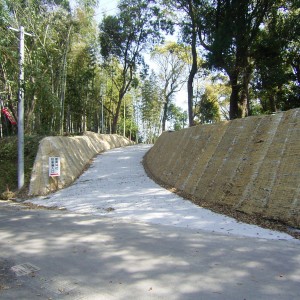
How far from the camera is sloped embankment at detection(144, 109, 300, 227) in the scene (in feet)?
22.4

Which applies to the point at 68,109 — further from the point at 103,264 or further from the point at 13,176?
the point at 103,264

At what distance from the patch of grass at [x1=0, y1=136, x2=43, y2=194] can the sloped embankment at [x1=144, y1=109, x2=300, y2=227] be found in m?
6.17

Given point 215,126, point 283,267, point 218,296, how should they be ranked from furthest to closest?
point 215,126 < point 283,267 < point 218,296

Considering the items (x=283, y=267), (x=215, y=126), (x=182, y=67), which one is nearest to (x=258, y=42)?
(x=215, y=126)

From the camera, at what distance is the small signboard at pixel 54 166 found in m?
12.4

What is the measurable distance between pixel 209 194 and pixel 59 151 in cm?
731

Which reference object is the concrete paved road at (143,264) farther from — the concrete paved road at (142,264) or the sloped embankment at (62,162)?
the sloped embankment at (62,162)

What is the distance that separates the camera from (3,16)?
720cm

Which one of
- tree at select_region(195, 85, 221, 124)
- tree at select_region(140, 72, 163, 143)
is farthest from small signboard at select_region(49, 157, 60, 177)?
tree at select_region(140, 72, 163, 143)

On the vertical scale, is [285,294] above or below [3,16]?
below

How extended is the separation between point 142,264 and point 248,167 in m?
4.49

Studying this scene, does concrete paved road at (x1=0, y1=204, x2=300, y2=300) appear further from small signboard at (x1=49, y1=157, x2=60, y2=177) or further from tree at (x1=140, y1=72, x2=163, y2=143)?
tree at (x1=140, y1=72, x2=163, y2=143)

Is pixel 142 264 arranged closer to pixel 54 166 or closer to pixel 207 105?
pixel 54 166

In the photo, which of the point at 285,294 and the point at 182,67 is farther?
the point at 182,67
